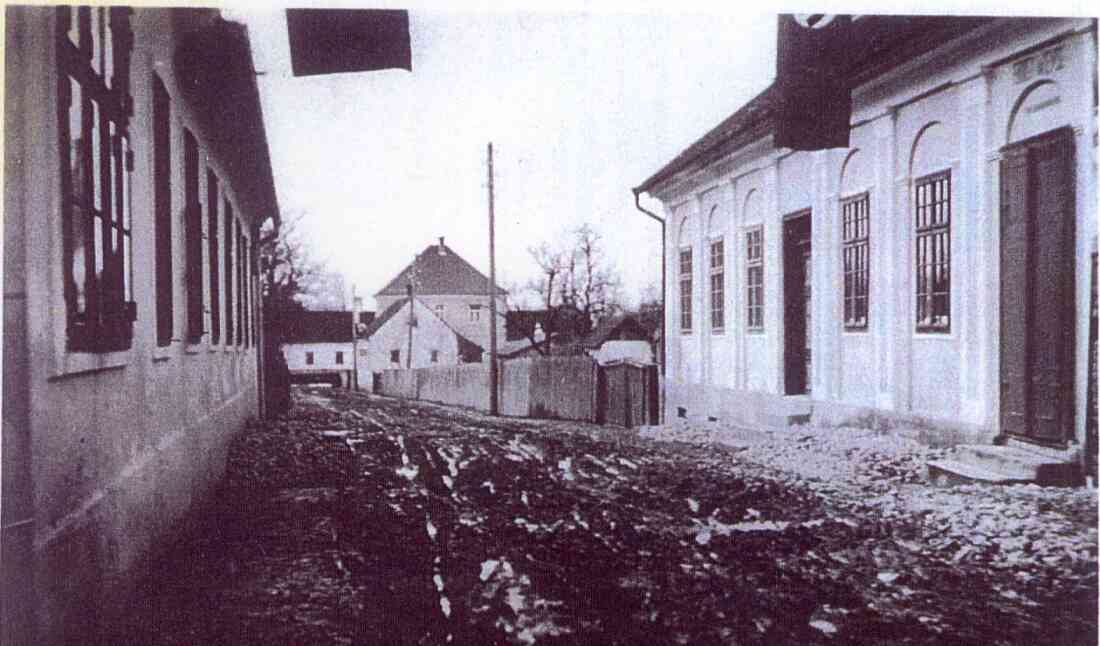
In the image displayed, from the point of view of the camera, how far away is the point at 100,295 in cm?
229

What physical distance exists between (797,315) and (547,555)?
165 cm

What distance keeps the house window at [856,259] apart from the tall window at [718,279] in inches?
21.4

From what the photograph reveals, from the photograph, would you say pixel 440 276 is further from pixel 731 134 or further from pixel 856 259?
pixel 856 259

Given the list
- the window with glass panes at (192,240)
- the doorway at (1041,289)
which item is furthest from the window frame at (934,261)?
the window with glass panes at (192,240)

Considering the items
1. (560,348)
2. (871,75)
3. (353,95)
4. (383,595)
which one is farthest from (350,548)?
(871,75)

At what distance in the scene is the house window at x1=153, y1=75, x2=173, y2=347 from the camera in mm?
3084

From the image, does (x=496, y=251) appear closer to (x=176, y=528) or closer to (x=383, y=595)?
(x=383, y=595)

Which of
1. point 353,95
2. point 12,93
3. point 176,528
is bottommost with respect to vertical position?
point 176,528

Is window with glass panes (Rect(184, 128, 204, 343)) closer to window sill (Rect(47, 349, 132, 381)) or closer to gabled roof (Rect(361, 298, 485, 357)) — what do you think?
gabled roof (Rect(361, 298, 485, 357))

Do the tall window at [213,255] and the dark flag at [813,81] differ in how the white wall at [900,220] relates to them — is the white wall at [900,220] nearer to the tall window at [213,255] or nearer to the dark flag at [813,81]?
the dark flag at [813,81]

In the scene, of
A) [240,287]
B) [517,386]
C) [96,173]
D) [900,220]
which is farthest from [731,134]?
[240,287]

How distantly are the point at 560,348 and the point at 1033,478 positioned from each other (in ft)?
5.56

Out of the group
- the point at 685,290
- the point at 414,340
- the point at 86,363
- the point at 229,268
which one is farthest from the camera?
the point at 229,268

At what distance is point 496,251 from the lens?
10.2ft
